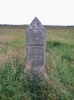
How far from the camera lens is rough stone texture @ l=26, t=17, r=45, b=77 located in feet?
21.2

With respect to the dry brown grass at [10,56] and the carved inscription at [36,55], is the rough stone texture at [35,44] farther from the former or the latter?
the dry brown grass at [10,56]

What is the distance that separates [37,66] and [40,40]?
0.69 meters

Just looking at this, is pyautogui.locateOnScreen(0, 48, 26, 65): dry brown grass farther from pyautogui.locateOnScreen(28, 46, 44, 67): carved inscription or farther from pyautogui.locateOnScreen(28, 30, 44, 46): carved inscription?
pyautogui.locateOnScreen(28, 30, 44, 46): carved inscription

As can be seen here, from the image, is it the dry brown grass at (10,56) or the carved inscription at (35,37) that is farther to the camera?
the dry brown grass at (10,56)

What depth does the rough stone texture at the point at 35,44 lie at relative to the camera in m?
6.45

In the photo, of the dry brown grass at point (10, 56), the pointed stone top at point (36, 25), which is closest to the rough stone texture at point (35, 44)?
the pointed stone top at point (36, 25)

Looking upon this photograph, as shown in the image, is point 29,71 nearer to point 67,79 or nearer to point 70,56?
point 67,79

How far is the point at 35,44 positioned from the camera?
648 cm

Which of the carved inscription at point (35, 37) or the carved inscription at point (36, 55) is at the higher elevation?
the carved inscription at point (35, 37)

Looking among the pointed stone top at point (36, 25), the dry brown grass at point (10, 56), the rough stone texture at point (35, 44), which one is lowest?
the dry brown grass at point (10, 56)
